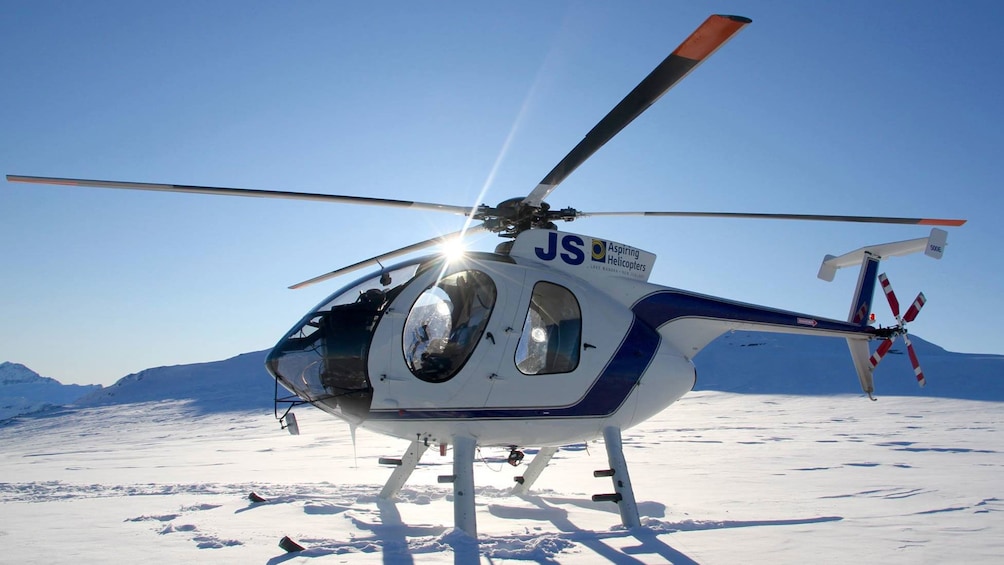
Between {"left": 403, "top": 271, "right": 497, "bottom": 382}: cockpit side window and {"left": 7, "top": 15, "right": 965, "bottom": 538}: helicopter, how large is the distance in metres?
0.01

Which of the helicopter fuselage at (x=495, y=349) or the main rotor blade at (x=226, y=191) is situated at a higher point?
the main rotor blade at (x=226, y=191)

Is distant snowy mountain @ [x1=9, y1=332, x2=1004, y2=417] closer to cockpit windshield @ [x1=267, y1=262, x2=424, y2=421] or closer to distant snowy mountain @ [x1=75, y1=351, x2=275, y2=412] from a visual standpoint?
distant snowy mountain @ [x1=75, y1=351, x2=275, y2=412]

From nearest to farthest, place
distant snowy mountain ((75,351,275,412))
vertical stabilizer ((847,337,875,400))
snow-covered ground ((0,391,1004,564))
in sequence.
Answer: snow-covered ground ((0,391,1004,564)) → vertical stabilizer ((847,337,875,400)) → distant snowy mountain ((75,351,275,412))

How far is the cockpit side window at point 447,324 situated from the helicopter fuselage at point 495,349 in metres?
0.01

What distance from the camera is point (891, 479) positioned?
8.68 meters

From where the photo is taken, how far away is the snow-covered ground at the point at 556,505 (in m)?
4.80

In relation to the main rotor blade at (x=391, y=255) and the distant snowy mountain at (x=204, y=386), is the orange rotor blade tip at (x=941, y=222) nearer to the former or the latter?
the main rotor blade at (x=391, y=255)

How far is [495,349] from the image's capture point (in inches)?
234

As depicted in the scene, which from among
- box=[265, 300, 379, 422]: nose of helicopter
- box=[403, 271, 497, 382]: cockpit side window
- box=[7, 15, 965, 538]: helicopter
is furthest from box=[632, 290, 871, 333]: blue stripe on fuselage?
box=[265, 300, 379, 422]: nose of helicopter

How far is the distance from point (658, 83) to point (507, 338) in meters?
2.58

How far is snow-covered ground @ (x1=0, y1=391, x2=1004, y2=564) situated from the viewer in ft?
15.8

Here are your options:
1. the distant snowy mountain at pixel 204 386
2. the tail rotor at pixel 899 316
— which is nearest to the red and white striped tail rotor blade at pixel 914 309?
the tail rotor at pixel 899 316

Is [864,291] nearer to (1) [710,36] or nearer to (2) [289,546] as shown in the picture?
(1) [710,36]

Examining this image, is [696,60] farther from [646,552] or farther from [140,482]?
[140,482]
